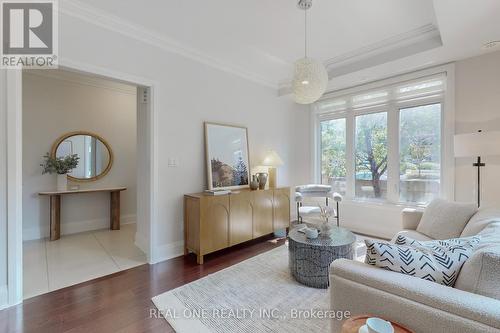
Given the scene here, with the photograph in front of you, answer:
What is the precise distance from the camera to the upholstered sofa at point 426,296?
915 mm

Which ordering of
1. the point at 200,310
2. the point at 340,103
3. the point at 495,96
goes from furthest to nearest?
the point at 340,103 < the point at 495,96 < the point at 200,310

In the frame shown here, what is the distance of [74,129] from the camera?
4.35 meters

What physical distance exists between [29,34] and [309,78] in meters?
2.78

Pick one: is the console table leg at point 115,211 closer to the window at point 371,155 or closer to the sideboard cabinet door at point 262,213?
the sideboard cabinet door at point 262,213

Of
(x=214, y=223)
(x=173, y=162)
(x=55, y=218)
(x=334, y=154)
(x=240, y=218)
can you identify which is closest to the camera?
(x=214, y=223)

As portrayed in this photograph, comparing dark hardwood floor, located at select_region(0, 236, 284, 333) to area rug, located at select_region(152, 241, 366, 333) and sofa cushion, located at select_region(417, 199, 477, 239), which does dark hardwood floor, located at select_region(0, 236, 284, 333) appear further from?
sofa cushion, located at select_region(417, 199, 477, 239)

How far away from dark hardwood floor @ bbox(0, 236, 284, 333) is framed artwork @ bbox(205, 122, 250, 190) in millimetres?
1226

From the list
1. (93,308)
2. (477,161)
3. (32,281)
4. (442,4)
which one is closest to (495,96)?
(477,161)

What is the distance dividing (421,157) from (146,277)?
13.6 ft

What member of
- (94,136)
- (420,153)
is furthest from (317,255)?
(94,136)

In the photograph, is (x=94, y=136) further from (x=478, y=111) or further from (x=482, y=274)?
(x=478, y=111)

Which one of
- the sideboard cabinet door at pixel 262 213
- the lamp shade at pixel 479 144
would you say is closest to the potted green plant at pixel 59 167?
the sideboard cabinet door at pixel 262 213

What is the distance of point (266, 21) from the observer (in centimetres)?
269

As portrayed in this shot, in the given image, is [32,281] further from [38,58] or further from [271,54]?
[271,54]
